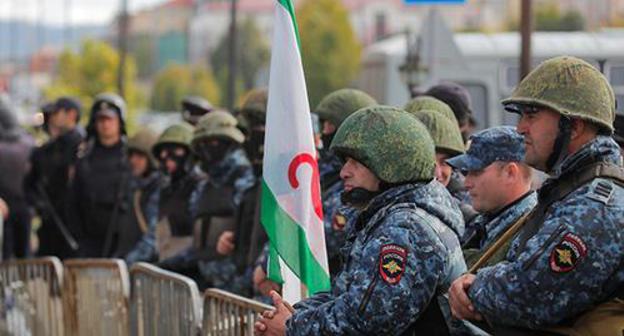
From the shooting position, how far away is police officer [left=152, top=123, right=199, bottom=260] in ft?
29.0

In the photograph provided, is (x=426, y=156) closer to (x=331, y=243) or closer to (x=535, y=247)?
(x=535, y=247)

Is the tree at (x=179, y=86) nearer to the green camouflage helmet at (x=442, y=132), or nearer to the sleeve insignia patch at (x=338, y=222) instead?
the sleeve insignia patch at (x=338, y=222)

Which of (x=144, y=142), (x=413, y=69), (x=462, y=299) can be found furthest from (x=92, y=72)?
(x=462, y=299)

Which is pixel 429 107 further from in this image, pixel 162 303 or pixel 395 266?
pixel 395 266

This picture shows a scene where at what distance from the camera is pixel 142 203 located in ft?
32.5

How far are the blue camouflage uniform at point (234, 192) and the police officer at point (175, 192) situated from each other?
0.27 meters

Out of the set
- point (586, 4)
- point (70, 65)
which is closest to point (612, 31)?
point (70, 65)

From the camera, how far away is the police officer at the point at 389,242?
455 cm

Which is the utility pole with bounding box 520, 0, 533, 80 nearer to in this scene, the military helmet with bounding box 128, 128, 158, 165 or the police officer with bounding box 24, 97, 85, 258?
the police officer with bounding box 24, 97, 85, 258

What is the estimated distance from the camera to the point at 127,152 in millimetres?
10508

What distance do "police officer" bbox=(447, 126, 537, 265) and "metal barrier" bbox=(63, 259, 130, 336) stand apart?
299cm

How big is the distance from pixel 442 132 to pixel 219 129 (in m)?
2.49

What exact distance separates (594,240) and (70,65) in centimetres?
5899

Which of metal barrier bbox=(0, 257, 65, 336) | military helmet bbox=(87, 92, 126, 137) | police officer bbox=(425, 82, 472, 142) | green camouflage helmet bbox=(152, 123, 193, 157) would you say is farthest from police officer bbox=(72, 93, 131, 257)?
police officer bbox=(425, 82, 472, 142)
